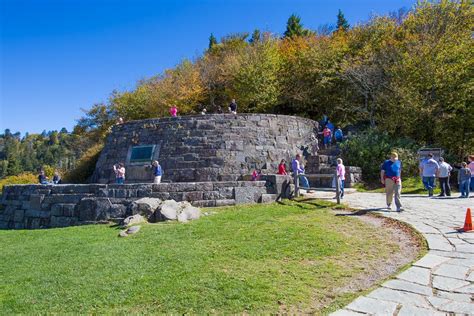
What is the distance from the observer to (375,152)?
1627 centimetres

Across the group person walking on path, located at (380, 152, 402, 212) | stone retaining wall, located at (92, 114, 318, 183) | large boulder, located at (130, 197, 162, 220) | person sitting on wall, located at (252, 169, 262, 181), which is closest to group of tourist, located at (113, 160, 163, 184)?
stone retaining wall, located at (92, 114, 318, 183)

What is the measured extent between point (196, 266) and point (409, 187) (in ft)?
36.7

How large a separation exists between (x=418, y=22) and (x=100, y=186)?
19131 millimetres

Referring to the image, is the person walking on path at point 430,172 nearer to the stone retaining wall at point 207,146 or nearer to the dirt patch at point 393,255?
the dirt patch at point 393,255

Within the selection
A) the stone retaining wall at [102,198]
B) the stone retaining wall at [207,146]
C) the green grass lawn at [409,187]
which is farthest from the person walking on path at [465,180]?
the stone retaining wall at [207,146]

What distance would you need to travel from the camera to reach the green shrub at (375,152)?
51.3ft

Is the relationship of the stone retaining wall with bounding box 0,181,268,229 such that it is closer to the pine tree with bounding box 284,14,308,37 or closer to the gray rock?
the gray rock

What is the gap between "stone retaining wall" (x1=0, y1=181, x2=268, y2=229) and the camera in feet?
32.1

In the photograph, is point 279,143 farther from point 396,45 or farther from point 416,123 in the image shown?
point 396,45

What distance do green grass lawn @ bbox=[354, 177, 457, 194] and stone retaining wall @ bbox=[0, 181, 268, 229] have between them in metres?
5.41

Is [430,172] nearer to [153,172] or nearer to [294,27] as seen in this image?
[153,172]

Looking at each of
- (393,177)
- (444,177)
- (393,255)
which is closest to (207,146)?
(393,177)

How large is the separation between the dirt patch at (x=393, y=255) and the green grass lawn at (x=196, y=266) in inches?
5.2

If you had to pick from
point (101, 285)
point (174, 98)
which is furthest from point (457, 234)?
point (174, 98)
